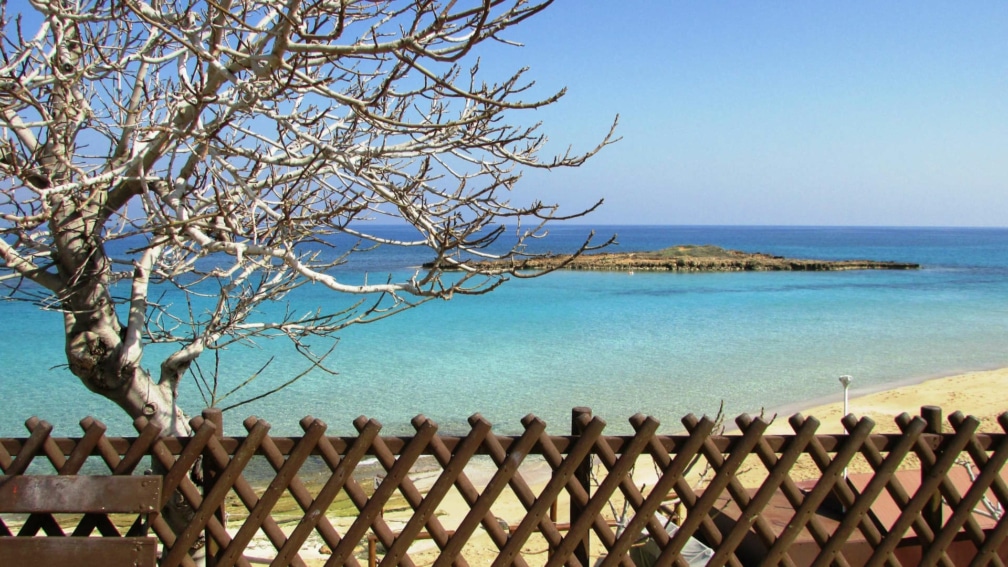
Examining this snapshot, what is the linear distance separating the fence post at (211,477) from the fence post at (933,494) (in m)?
3.03

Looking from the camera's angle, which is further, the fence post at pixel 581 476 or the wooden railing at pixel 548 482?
the fence post at pixel 581 476

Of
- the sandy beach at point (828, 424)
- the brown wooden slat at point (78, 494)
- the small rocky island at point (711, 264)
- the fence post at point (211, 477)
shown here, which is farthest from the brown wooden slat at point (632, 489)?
the small rocky island at point (711, 264)

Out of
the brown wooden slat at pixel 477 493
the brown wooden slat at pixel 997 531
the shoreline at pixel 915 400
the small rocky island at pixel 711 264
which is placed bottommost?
the small rocky island at pixel 711 264

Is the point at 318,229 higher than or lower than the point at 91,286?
higher

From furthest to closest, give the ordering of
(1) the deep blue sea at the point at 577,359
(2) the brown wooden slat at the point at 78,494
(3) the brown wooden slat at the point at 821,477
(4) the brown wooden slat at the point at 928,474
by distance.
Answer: (1) the deep blue sea at the point at 577,359 < (4) the brown wooden slat at the point at 928,474 < (3) the brown wooden slat at the point at 821,477 < (2) the brown wooden slat at the point at 78,494

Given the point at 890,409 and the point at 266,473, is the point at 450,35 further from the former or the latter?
the point at 890,409

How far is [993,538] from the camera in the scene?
11.6ft

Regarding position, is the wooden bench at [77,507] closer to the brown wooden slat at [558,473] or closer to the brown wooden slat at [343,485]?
the brown wooden slat at [343,485]

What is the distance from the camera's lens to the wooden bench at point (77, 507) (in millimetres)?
2844

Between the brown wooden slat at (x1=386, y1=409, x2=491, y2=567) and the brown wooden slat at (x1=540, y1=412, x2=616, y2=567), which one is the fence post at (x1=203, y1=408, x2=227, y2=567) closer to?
the brown wooden slat at (x1=386, y1=409, x2=491, y2=567)

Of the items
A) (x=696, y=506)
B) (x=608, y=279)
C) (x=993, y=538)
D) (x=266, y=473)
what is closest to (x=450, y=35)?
(x=696, y=506)

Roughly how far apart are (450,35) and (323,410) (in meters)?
15.3

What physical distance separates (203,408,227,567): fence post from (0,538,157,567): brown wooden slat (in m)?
0.22

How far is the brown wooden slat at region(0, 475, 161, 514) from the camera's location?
9.32 ft
